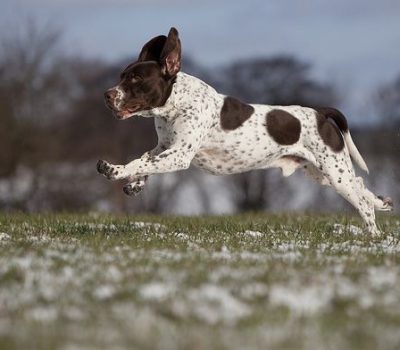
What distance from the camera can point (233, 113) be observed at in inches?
326

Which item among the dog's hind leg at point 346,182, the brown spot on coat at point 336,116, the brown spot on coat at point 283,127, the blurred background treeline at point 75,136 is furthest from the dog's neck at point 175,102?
the blurred background treeline at point 75,136

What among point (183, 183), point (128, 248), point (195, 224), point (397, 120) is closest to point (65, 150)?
point (183, 183)

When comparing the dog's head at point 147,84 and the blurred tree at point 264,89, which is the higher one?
the dog's head at point 147,84

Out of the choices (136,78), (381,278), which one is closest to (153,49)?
(136,78)

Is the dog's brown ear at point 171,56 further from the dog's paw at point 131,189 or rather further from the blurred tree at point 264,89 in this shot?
the blurred tree at point 264,89

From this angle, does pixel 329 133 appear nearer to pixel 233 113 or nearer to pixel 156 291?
pixel 233 113

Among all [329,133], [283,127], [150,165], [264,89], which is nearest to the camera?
[150,165]

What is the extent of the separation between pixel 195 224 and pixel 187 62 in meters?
21.9

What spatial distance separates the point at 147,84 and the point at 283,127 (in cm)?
162

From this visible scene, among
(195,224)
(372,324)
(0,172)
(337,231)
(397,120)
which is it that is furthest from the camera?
(0,172)

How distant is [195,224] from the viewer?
9.93m

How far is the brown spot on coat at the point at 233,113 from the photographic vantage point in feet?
27.0

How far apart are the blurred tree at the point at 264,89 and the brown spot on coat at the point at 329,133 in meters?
19.5

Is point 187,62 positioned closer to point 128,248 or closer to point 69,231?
point 69,231
